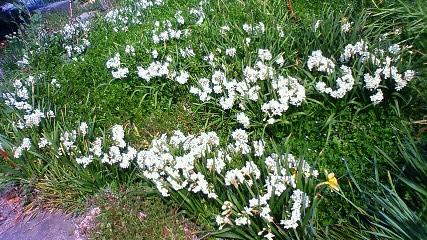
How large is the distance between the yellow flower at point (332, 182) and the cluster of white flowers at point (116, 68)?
2538 millimetres

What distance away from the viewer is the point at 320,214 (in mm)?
3266

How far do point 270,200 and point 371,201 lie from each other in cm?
61

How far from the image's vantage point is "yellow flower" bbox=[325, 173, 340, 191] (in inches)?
127

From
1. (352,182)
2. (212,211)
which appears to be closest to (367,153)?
(352,182)

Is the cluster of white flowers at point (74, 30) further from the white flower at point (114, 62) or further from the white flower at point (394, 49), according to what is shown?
the white flower at point (394, 49)

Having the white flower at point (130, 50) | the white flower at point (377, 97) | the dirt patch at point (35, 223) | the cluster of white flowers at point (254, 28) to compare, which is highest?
the white flower at point (377, 97)

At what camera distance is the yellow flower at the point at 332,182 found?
324 cm

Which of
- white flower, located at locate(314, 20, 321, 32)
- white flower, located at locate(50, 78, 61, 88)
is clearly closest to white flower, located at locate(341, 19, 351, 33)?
white flower, located at locate(314, 20, 321, 32)

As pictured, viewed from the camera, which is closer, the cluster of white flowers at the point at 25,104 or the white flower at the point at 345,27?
the white flower at the point at 345,27

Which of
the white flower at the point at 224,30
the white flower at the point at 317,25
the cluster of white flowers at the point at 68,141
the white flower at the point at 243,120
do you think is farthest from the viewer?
the white flower at the point at 224,30

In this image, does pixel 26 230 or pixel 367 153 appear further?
pixel 26 230

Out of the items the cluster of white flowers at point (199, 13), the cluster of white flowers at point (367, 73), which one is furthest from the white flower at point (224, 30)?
the cluster of white flowers at point (367, 73)

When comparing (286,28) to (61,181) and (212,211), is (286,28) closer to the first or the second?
(212,211)

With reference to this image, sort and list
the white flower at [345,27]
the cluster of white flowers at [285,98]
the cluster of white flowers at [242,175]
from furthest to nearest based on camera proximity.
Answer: the white flower at [345,27], the cluster of white flowers at [285,98], the cluster of white flowers at [242,175]
